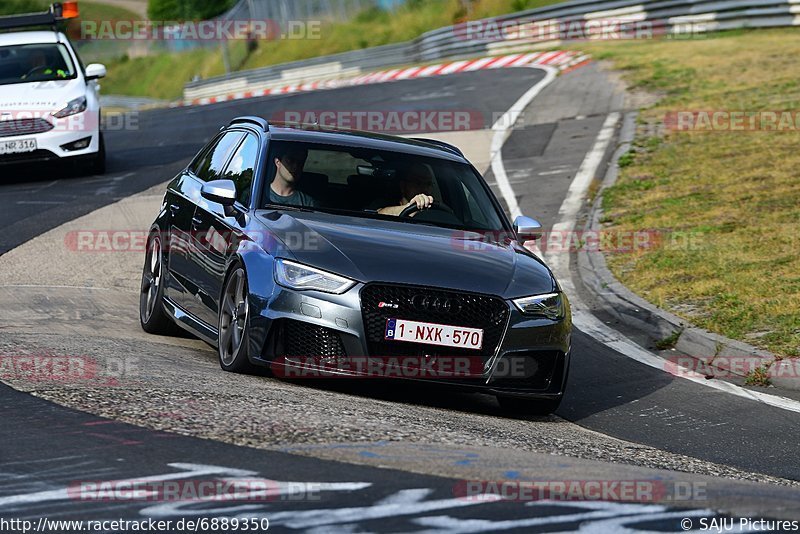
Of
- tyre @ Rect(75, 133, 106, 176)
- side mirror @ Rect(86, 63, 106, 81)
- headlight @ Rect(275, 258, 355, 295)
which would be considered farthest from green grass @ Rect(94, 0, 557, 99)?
headlight @ Rect(275, 258, 355, 295)

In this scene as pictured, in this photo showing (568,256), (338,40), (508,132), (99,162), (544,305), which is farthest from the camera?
(338,40)

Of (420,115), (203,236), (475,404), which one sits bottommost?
(420,115)

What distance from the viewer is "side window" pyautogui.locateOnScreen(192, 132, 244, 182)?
32.3 feet

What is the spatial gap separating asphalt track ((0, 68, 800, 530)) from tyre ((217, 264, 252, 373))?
147 cm

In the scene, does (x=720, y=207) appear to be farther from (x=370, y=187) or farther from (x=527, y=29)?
(x=527, y=29)

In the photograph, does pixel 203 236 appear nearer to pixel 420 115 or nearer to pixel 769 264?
pixel 769 264

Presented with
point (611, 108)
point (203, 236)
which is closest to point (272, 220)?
point (203, 236)

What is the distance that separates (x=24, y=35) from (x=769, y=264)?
11747mm

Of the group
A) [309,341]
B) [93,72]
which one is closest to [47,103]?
[93,72]

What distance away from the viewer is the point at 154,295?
33.1ft

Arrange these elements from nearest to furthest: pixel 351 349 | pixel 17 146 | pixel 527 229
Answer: pixel 351 349
pixel 527 229
pixel 17 146

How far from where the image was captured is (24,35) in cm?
1998

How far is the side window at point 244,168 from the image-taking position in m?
9.00

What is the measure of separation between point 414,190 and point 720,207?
737 cm
